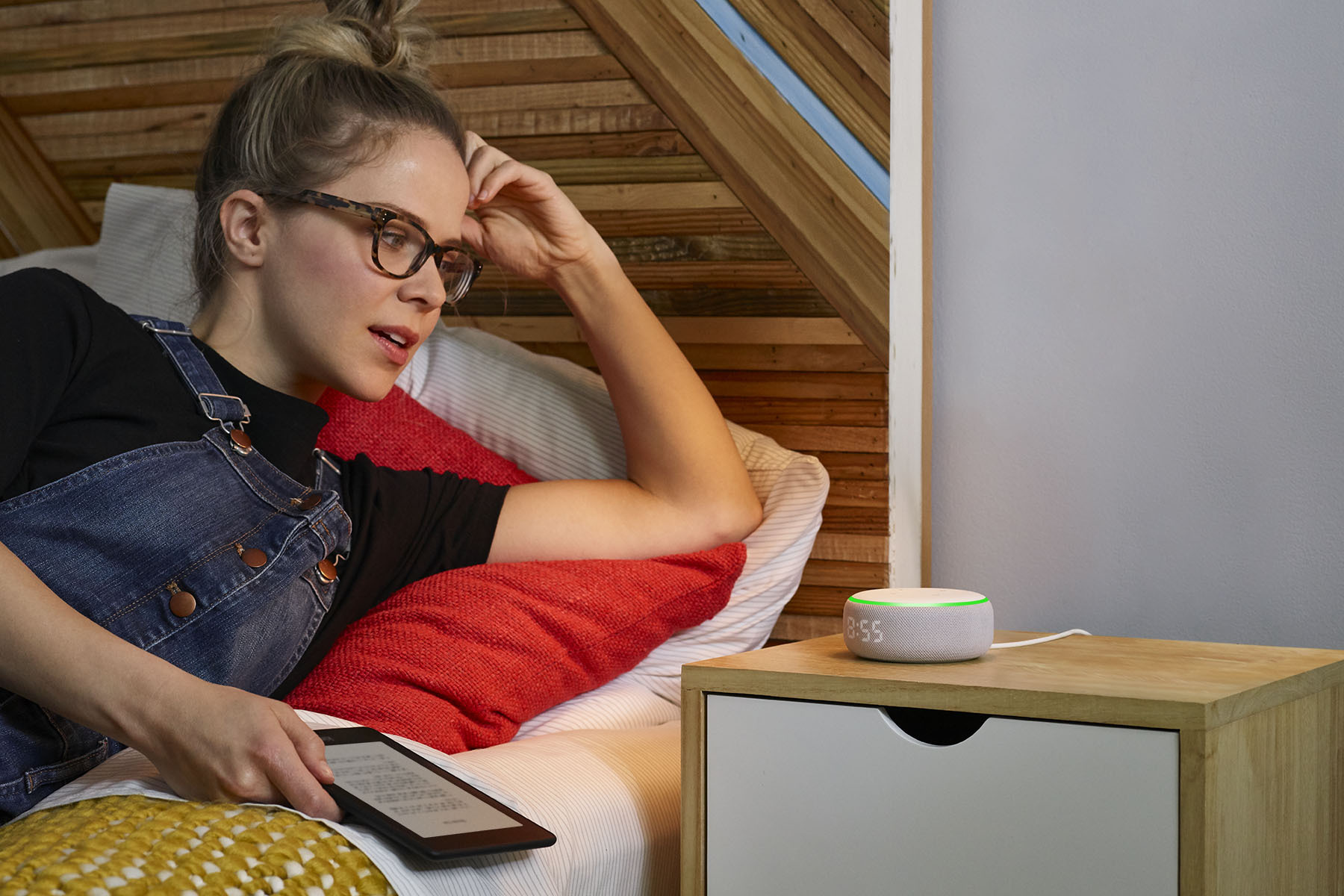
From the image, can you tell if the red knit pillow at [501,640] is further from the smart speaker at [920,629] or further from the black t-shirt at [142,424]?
the smart speaker at [920,629]

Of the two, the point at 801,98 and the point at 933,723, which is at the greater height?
the point at 801,98

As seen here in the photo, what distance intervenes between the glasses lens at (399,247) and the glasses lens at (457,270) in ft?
0.13

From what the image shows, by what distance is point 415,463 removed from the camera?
1.34 m

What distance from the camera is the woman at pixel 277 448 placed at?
2.69 feet

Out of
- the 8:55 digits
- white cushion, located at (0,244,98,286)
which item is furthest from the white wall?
white cushion, located at (0,244,98,286)

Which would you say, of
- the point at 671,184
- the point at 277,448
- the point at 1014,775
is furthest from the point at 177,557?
the point at 671,184

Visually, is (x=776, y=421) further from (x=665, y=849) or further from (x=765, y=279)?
(x=665, y=849)

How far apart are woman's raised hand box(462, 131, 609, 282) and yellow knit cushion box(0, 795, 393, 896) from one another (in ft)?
2.46

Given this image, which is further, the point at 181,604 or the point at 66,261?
the point at 66,261

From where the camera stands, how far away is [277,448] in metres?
1.09

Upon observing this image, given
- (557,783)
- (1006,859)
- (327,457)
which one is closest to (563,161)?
(327,457)

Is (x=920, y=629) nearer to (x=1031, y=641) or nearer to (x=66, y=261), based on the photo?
(x=1031, y=641)

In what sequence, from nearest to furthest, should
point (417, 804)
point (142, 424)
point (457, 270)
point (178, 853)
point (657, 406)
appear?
point (178, 853), point (417, 804), point (142, 424), point (457, 270), point (657, 406)

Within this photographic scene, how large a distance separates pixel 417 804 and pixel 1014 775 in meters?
0.39
